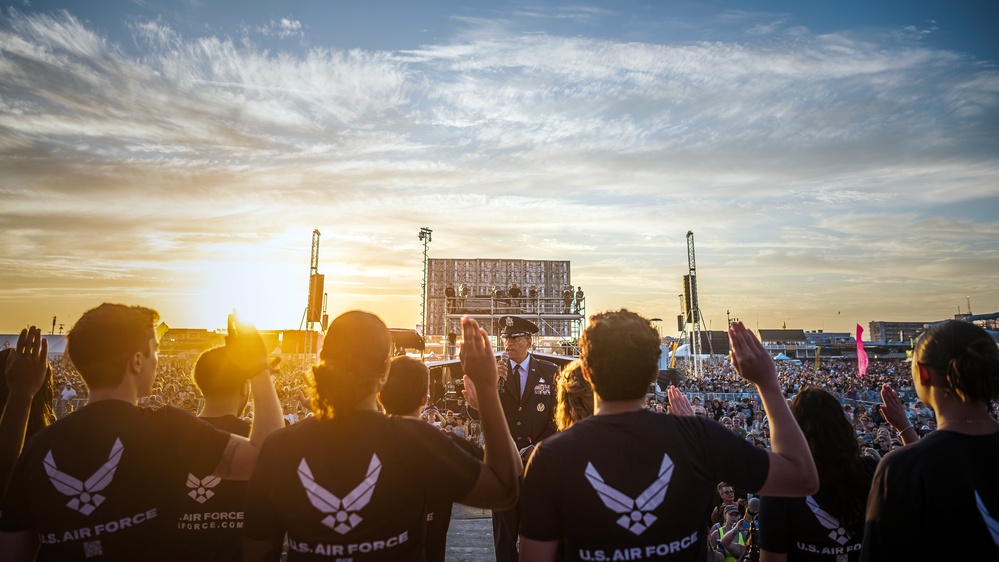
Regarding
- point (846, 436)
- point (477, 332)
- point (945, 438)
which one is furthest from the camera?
point (846, 436)

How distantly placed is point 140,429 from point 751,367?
102 inches

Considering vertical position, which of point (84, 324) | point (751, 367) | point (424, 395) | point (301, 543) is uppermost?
point (84, 324)

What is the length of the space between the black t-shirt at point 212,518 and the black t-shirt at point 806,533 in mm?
2975

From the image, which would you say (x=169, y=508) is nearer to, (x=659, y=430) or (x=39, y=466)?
(x=39, y=466)

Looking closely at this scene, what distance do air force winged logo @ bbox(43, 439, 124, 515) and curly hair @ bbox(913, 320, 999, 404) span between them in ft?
11.8

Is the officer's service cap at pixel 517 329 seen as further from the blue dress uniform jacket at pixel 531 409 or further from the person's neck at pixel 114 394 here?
the person's neck at pixel 114 394

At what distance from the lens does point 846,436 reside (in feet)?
10.6

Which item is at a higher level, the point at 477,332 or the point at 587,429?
the point at 477,332

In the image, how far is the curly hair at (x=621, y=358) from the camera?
7.47 ft

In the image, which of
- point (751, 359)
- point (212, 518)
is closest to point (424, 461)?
point (751, 359)

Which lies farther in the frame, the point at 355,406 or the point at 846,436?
the point at 846,436

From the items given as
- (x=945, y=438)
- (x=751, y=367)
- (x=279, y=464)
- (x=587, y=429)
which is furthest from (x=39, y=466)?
(x=945, y=438)

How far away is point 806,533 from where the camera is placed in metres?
3.10

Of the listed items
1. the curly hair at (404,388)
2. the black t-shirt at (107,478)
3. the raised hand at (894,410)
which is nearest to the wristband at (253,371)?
the black t-shirt at (107,478)
